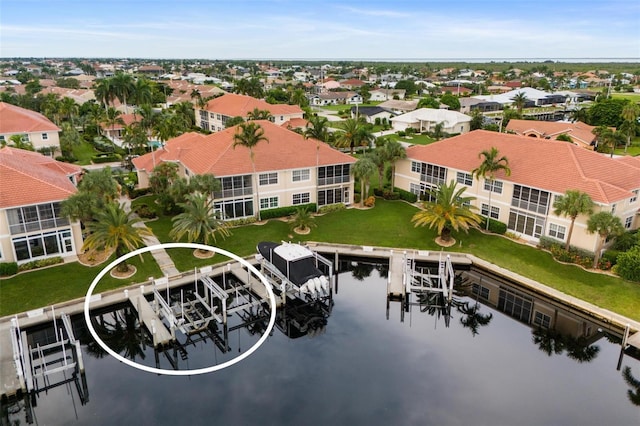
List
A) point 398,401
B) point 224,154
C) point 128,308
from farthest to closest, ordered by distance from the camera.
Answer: point 224,154 → point 128,308 → point 398,401

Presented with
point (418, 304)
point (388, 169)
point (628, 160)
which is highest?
point (628, 160)

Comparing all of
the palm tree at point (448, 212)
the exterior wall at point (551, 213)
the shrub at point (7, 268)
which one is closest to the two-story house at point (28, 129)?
the shrub at point (7, 268)

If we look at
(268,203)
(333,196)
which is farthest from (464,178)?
(268,203)

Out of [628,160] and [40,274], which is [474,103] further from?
[40,274]

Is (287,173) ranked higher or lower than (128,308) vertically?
higher

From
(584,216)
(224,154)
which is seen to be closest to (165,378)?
(224,154)

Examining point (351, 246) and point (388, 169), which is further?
point (388, 169)

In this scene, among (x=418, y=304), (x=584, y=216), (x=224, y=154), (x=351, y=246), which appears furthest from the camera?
(x=224, y=154)
